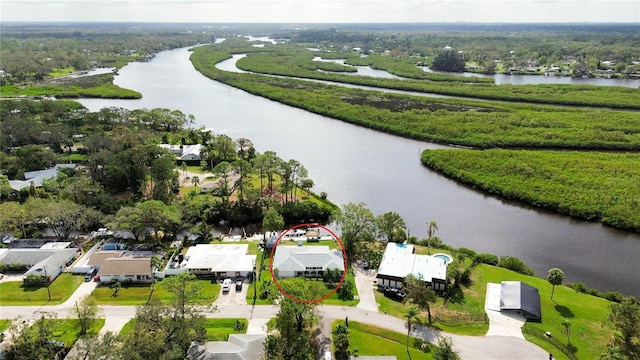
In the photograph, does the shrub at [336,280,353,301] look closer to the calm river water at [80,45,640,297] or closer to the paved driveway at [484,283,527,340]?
the paved driveway at [484,283,527,340]

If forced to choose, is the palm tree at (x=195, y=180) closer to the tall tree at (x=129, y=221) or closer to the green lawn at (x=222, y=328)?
the tall tree at (x=129, y=221)

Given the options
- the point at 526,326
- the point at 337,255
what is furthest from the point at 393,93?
the point at 526,326

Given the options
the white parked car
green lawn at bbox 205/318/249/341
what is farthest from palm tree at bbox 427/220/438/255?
green lawn at bbox 205/318/249/341

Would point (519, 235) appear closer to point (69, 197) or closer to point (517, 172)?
point (517, 172)

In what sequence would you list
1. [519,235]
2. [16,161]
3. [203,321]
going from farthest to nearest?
1. [16,161]
2. [519,235]
3. [203,321]

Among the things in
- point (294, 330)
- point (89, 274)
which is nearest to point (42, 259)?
point (89, 274)

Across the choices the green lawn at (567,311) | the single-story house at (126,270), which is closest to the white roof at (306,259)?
the single-story house at (126,270)

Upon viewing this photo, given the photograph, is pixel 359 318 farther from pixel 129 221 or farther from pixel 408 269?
pixel 129 221
